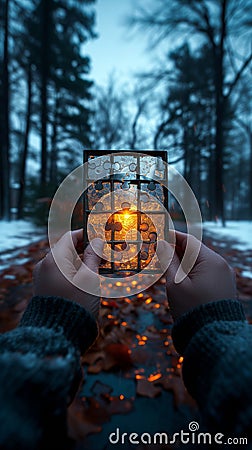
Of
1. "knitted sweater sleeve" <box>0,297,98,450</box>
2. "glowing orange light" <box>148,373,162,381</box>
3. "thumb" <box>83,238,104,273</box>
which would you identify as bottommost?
"glowing orange light" <box>148,373,162,381</box>

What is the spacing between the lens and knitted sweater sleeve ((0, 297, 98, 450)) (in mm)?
355

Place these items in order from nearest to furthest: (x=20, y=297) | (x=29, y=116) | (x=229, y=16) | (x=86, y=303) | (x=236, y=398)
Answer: (x=236, y=398) → (x=86, y=303) → (x=20, y=297) → (x=229, y=16) → (x=29, y=116)

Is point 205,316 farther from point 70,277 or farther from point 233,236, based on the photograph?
point 233,236

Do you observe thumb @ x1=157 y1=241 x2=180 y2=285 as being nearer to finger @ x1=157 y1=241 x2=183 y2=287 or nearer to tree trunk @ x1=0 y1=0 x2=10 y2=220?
finger @ x1=157 y1=241 x2=183 y2=287

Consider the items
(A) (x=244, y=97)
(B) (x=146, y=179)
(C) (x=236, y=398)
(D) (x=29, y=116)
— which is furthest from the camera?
(D) (x=29, y=116)

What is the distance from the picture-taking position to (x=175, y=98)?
7.52 ft

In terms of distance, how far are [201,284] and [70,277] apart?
16.2 inches

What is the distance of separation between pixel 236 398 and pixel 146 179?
677mm

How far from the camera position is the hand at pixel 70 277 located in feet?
2.15

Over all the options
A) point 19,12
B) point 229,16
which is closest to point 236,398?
point 229,16

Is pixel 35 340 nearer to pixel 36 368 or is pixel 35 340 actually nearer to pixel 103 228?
pixel 36 368

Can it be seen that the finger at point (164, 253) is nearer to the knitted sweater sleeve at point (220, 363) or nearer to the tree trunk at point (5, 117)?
the knitted sweater sleeve at point (220, 363)

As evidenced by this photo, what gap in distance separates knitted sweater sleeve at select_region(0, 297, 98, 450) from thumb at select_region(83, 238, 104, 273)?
23 cm

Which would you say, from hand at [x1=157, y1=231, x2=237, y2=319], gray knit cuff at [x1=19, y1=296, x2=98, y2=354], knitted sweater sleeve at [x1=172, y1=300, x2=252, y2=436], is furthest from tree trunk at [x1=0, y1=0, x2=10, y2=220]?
knitted sweater sleeve at [x1=172, y1=300, x2=252, y2=436]
